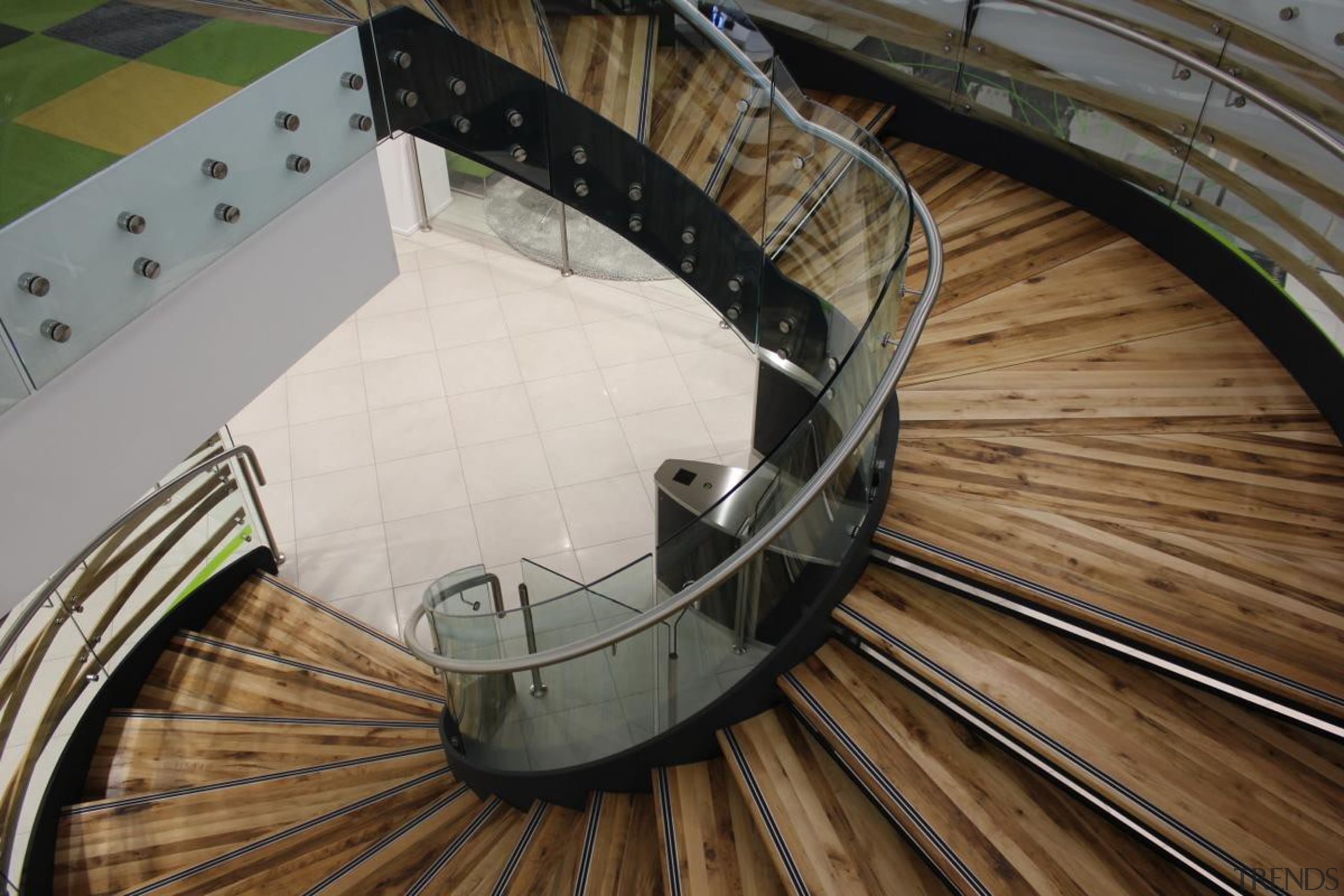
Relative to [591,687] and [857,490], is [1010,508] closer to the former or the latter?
[857,490]

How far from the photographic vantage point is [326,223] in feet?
14.3

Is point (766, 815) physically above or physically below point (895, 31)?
below

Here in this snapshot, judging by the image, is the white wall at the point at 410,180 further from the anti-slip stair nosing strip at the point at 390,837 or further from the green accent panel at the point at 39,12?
the anti-slip stair nosing strip at the point at 390,837

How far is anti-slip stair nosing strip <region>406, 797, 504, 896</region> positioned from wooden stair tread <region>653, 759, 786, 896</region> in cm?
105

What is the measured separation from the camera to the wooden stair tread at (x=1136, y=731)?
3.54 metres

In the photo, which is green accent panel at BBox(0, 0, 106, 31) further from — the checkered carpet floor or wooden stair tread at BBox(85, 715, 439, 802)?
wooden stair tread at BBox(85, 715, 439, 802)

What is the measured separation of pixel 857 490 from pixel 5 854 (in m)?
3.91

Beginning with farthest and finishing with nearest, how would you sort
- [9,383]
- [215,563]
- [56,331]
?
[215,563], [56,331], [9,383]

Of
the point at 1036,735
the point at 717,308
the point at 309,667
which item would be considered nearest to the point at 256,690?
the point at 309,667

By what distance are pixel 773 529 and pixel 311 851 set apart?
2.77 m

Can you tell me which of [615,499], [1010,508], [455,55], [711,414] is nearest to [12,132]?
[455,55]

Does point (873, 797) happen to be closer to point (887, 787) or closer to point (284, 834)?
point (887, 787)

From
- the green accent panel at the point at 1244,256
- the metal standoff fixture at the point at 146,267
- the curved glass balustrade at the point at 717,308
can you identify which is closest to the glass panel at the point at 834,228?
the curved glass balustrade at the point at 717,308

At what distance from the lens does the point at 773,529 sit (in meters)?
4.09
